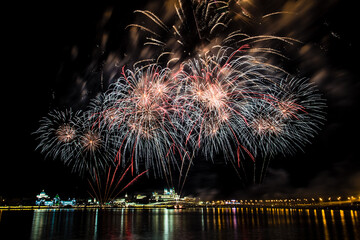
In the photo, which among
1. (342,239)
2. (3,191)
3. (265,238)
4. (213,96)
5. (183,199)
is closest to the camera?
(342,239)

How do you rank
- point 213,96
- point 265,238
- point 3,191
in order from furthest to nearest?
point 3,191, point 213,96, point 265,238

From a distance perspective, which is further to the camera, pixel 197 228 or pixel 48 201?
pixel 48 201

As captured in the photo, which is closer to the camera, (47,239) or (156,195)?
(47,239)

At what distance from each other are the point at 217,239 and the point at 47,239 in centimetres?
968

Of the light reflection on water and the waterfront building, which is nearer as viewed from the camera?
the light reflection on water

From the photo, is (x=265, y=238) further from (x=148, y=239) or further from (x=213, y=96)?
(x=213, y=96)

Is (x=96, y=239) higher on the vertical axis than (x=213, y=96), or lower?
lower

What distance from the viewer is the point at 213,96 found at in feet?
55.6

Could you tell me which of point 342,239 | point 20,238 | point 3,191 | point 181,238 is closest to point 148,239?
point 181,238

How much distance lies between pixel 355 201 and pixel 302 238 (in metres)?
96.9

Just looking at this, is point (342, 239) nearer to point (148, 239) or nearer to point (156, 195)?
point (148, 239)

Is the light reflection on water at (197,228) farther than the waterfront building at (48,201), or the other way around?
the waterfront building at (48,201)

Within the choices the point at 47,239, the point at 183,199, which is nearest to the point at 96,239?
the point at 47,239

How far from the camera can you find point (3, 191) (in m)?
89.1
